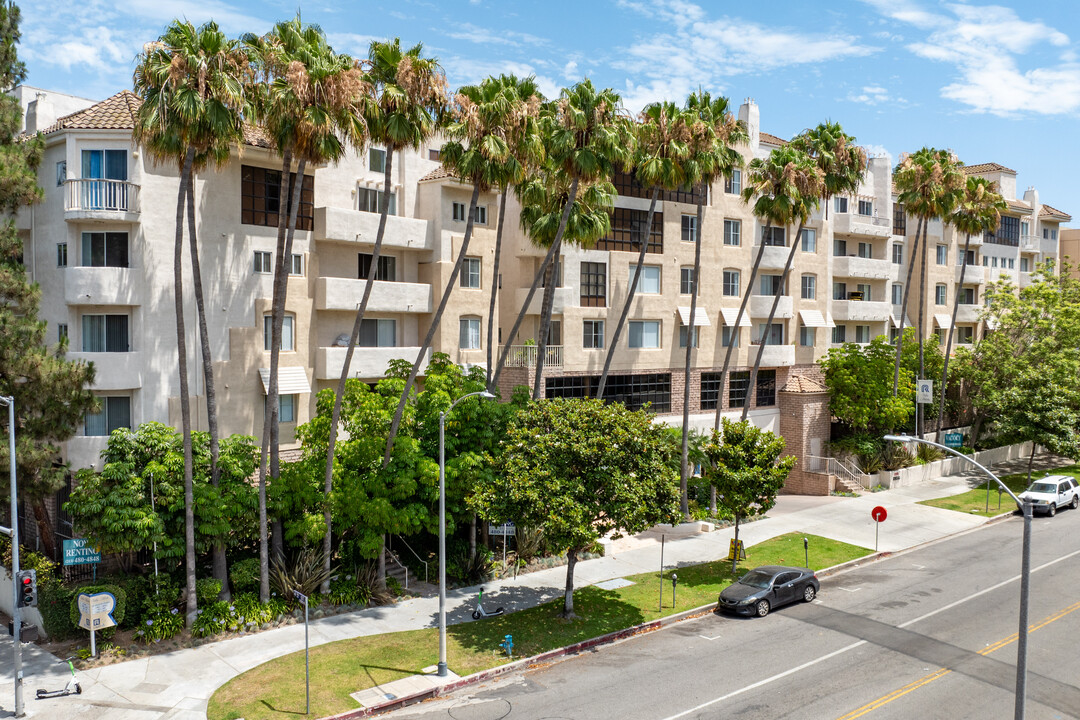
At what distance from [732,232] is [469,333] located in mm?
17951

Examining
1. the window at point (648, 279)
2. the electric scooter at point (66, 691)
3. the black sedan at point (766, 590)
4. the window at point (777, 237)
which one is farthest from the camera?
the window at point (777, 237)

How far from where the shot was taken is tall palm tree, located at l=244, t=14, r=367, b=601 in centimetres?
2423

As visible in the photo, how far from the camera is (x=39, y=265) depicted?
29.8 meters

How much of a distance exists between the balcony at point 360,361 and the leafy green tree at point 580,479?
9.14 metres

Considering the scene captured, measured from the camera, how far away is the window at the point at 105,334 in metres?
29.2

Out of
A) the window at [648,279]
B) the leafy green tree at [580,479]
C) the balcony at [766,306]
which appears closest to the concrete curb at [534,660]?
the leafy green tree at [580,479]

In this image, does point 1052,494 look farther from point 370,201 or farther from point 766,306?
point 370,201

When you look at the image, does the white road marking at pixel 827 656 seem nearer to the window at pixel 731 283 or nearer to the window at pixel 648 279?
the window at pixel 731 283

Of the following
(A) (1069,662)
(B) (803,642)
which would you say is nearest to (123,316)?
(B) (803,642)

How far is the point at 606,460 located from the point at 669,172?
14.9 meters

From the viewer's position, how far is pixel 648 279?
1747 inches

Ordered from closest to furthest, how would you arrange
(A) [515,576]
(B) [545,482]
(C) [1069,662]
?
(C) [1069,662]
(B) [545,482]
(A) [515,576]

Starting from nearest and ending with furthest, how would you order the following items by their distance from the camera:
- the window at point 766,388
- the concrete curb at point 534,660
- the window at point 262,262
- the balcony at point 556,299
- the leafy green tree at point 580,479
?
the concrete curb at point 534,660
the leafy green tree at point 580,479
the window at point 262,262
the balcony at point 556,299
the window at point 766,388

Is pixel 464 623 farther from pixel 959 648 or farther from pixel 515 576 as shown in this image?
pixel 959 648
